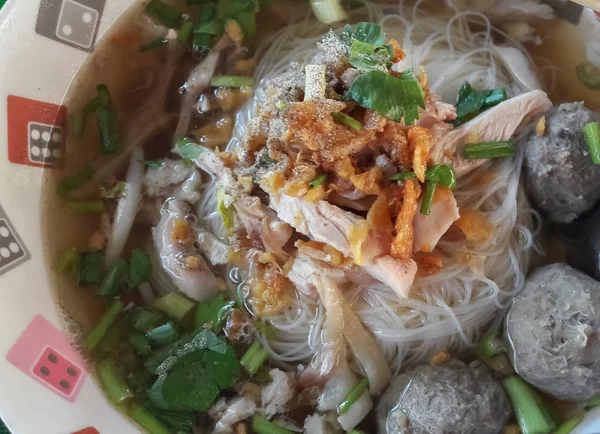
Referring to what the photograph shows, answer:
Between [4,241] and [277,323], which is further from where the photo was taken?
[277,323]

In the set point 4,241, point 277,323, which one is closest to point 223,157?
point 277,323

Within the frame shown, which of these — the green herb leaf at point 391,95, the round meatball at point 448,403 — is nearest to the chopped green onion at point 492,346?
the round meatball at point 448,403

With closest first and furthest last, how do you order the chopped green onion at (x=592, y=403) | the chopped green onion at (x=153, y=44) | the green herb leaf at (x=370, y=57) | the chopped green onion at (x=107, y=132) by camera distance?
the green herb leaf at (x=370, y=57)
the chopped green onion at (x=592, y=403)
the chopped green onion at (x=107, y=132)
the chopped green onion at (x=153, y=44)

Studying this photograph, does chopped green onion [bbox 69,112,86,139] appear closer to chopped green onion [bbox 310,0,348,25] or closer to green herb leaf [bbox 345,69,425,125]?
chopped green onion [bbox 310,0,348,25]

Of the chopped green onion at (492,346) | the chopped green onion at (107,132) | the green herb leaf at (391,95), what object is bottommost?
the chopped green onion at (107,132)

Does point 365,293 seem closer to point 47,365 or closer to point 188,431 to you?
point 188,431

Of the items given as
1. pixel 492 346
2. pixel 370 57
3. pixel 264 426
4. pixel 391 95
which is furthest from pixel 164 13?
pixel 492 346

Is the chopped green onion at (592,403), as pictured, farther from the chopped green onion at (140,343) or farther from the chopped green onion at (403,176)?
Result: the chopped green onion at (140,343)
